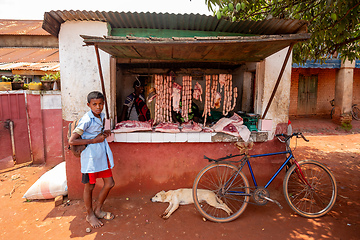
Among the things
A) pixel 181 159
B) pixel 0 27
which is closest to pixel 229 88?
pixel 181 159

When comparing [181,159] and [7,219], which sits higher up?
[181,159]

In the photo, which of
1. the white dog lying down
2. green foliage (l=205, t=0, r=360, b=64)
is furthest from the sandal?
green foliage (l=205, t=0, r=360, b=64)

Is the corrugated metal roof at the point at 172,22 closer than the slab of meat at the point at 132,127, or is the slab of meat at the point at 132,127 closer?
the corrugated metal roof at the point at 172,22

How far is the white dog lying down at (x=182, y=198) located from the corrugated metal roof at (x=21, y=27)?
40.5 ft

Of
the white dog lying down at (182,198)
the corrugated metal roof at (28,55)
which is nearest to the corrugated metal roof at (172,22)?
the white dog lying down at (182,198)

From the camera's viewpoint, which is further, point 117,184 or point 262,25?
point 117,184

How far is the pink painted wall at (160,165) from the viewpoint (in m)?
4.15

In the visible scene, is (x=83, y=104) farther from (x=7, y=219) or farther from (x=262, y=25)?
(x=262, y=25)

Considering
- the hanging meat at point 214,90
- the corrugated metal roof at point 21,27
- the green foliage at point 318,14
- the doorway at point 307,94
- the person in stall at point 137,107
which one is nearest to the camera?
the green foliage at point 318,14

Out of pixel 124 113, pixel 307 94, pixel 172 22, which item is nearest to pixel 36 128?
pixel 124 113

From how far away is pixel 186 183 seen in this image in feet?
14.3

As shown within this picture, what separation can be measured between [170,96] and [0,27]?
14.7m

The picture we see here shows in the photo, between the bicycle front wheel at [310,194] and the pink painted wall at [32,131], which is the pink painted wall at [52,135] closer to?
the pink painted wall at [32,131]

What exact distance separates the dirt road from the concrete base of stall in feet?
0.87
